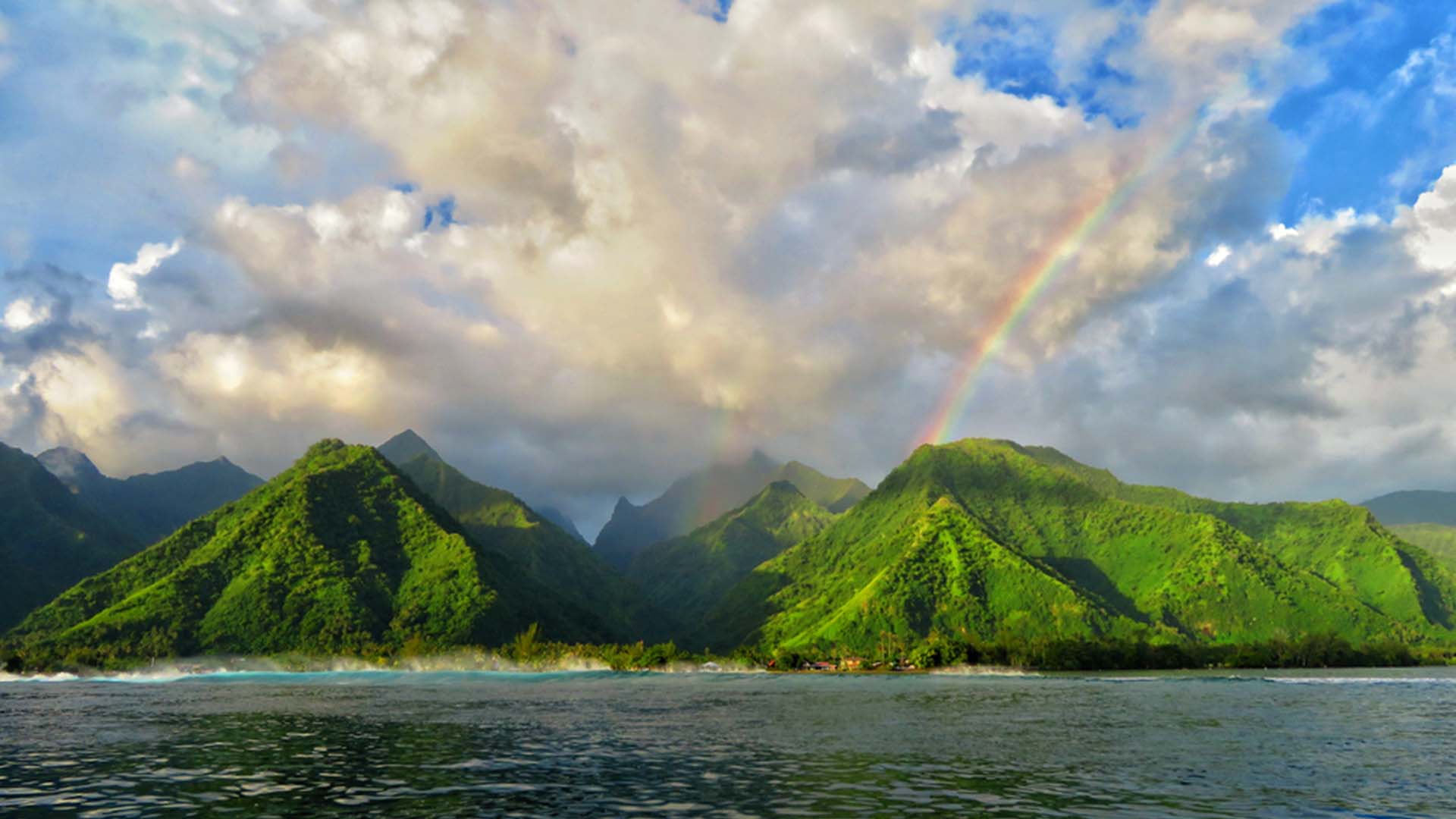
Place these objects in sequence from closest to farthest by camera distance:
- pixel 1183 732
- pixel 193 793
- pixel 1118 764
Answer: pixel 193 793 → pixel 1118 764 → pixel 1183 732

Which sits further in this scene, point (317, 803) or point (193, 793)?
point (193, 793)

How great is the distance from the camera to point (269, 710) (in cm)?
15625

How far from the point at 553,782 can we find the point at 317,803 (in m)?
16.8

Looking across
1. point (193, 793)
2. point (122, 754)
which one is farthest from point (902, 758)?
point (122, 754)

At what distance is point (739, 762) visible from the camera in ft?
263

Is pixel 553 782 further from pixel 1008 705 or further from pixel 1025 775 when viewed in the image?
pixel 1008 705

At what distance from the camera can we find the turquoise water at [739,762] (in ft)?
191

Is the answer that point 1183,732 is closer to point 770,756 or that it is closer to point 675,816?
point 770,756

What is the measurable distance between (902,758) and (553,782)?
110 ft

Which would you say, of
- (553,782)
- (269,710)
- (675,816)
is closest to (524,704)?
(269,710)

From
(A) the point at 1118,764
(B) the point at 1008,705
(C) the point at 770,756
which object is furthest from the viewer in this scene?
(B) the point at 1008,705

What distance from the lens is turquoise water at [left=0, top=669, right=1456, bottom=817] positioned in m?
58.2

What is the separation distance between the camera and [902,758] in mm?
82938

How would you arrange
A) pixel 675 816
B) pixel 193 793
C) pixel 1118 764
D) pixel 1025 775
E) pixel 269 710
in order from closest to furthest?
1. pixel 675 816
2. pixel 193 793
3. pixel 1025 775
4. pixel 1118 764
5. pixel 269 710
